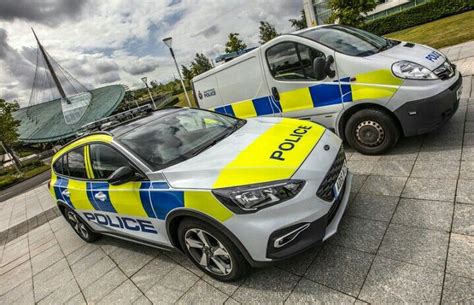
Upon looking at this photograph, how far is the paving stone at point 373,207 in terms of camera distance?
109 inches

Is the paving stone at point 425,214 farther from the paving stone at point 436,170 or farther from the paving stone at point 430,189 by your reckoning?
the paving stone at point 436,170

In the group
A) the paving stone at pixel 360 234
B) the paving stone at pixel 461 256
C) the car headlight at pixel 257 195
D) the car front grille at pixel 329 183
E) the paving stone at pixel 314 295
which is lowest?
the paving stone at pixel 314 295

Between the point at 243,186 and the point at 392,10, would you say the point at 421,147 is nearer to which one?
the point at 243,186

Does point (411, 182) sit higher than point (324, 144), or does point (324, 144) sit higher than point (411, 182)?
point (324, 144)

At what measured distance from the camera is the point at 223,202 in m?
2.10

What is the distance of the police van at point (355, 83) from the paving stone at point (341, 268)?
2034 mm

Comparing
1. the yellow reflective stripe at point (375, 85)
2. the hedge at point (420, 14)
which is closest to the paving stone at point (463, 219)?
the yellow reflective stripe at point (375, 85)

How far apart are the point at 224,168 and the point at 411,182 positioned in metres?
2.25

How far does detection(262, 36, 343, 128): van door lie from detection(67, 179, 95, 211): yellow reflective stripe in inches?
125

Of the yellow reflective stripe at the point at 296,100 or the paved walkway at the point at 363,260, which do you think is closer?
the paved walkway at the point at 363,260

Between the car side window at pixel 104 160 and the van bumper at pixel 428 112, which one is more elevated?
the car side window at pixel 104 160

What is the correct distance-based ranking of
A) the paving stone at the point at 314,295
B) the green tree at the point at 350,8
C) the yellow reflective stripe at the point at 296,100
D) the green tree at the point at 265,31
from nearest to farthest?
the paving stone at the point at 314,295, the yellow reflective stripe at the point at 296,100, the green tree at the point at 350,8, the green tree at the point at 265,31

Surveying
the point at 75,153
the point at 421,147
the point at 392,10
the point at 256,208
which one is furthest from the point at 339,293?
the point at 392,10

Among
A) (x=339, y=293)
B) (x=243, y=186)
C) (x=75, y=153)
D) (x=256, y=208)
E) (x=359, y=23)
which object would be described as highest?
(x=359, y=23)
